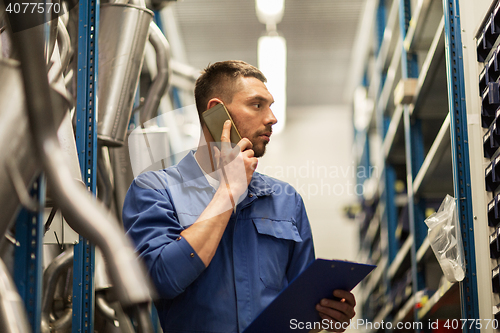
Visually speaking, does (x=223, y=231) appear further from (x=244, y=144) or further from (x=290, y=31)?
(x=290, y=31)

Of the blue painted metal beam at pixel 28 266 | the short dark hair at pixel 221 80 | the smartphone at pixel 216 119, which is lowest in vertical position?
the blue painted metal beam at pixel 28 266

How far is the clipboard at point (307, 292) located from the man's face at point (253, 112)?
57cm

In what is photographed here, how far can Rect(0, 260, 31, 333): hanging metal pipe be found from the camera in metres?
0.39

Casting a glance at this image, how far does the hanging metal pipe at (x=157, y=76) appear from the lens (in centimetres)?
230

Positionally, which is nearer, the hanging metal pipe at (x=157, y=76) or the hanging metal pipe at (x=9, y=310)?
the hanging metal pipe at (x=9, y=310)

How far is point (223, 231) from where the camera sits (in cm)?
146

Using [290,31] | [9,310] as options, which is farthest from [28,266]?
[290,31]

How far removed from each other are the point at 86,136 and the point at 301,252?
861mm

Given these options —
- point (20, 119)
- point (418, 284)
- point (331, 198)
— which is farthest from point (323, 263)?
point (331, 198)

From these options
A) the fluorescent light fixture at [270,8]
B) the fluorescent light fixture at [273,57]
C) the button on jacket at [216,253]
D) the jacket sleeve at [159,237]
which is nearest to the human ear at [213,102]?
the button on jacket at [216,253]

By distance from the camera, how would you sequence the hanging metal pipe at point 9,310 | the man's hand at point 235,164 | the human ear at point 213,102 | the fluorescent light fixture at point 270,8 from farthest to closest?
the fluorescent light fixture at point 270,8 < the human ear at point 213,102 < the man's hand at point 235,164 < the hanging metal pipe at point 9,310

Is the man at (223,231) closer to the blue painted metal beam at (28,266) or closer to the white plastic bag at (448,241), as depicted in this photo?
the blue painted metal beam at (28,266)

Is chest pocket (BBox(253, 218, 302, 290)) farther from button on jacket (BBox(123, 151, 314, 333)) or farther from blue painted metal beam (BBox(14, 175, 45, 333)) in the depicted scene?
blue painted metal beam (BBox(14, 175, 45, 333))

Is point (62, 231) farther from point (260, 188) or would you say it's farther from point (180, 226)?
point (260, 188)
